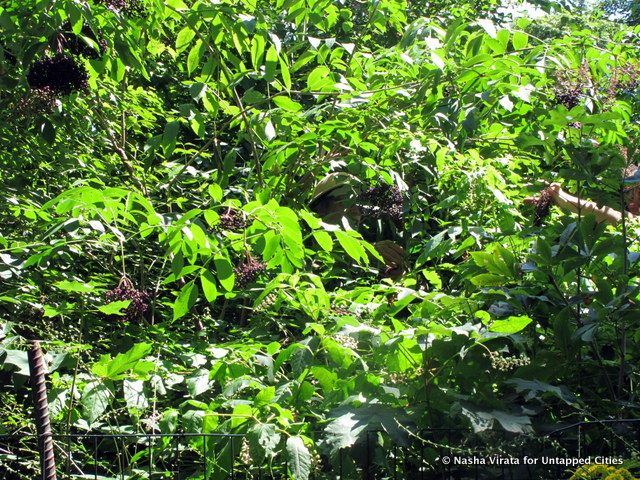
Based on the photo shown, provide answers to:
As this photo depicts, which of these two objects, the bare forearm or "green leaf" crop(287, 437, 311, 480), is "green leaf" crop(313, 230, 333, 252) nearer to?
"green leaf" crop(287, 437, 311, 480)

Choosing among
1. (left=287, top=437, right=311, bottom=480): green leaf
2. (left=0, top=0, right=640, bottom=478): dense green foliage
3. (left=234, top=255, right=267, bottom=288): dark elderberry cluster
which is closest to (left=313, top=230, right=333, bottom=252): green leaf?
(left=0, top=0, right=640, bottom=478): dense green foliage

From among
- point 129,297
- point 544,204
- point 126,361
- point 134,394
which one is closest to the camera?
point 126,361

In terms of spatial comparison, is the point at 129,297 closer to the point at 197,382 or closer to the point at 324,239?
the point at 197,382

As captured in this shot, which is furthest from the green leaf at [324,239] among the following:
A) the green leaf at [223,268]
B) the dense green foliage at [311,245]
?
the green leaf at [223,268]

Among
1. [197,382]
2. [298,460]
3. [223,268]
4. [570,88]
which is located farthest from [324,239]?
[570,88]

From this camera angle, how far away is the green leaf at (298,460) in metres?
2.03

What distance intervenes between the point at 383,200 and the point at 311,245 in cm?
45

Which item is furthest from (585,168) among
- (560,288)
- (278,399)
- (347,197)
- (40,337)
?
(40,337)

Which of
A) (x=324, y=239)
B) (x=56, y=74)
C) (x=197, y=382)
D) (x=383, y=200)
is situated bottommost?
(x=197, y=382)

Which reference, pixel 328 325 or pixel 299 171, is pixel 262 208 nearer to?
pixel 328 325

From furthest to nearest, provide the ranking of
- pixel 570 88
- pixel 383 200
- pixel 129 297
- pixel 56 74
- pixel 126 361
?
1. pixel 383 200
2. pixel 570 88
3. pixel 56 74
4. pixel 129 297
5. pixel 126 361

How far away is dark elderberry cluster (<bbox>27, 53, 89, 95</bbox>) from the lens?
9.81ft

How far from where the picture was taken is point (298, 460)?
6.68 feet

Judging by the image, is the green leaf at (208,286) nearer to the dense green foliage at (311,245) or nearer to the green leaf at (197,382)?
the dense green foliage at (311,245)
